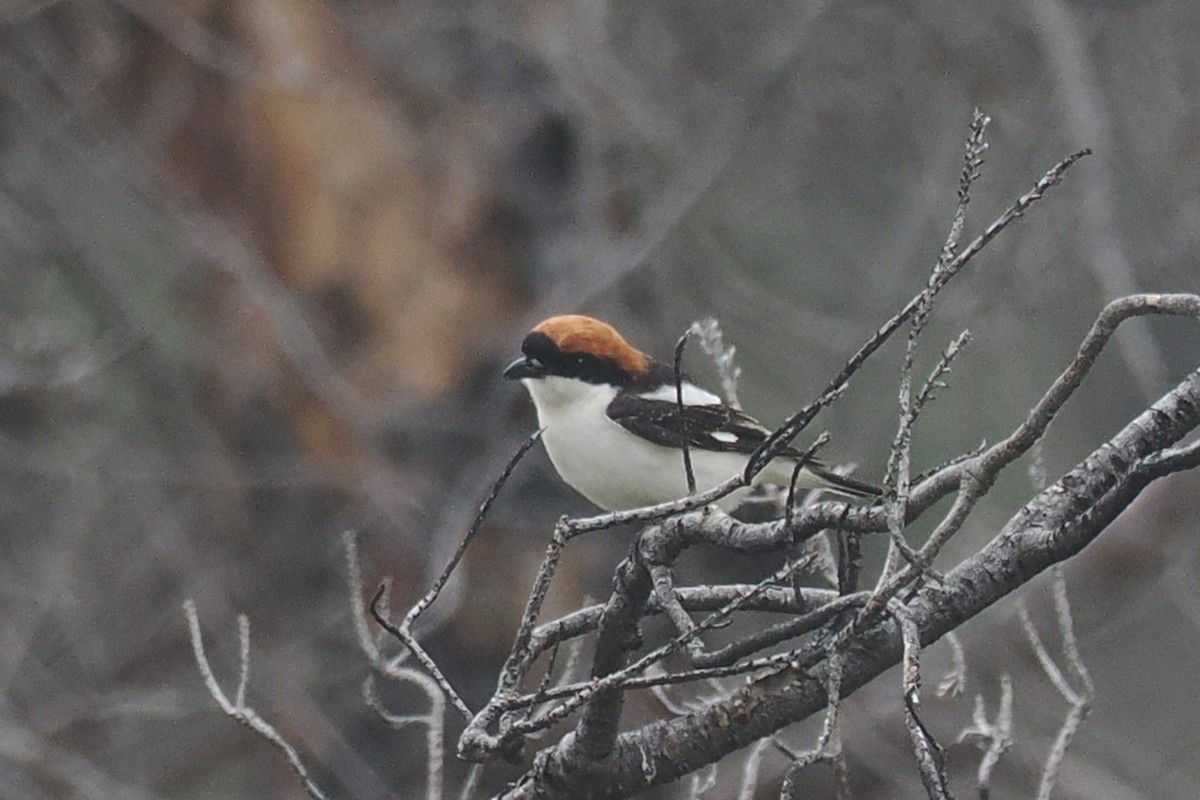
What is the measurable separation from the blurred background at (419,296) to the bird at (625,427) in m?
1.25

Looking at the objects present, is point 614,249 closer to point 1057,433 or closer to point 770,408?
point 770,408

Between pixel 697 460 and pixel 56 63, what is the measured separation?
12.8 feet

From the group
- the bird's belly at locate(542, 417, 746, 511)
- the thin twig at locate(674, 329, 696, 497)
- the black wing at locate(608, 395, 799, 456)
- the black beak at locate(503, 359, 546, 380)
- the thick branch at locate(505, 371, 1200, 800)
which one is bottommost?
the thick branch at locate(505, 371, 1200, 800)

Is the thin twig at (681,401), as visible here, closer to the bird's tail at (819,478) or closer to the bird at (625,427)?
the bird at (625,427)

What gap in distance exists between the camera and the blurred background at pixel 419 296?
6867 millimetres

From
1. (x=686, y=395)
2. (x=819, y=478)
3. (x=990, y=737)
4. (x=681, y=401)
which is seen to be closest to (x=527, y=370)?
(x=686, y=395)

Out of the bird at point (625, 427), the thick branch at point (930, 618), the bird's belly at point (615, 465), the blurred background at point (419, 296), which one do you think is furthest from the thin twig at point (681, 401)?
the blurred background at point (419, 296)

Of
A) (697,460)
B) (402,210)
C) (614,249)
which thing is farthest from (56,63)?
(697,460)

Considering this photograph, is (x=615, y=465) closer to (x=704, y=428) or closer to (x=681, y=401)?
(x=704, y=428)

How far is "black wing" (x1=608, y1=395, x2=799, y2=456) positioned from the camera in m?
5.09

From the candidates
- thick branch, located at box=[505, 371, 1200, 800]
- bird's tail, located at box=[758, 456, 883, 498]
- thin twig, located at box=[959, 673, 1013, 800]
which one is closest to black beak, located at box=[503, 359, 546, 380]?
bird's tail, located at box=[758, 456, 883, 498]

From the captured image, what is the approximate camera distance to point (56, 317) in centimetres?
938

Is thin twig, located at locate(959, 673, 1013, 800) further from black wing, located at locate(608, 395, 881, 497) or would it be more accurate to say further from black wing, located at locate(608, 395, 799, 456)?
black wing, located at locate(608, 395, 799, 456)

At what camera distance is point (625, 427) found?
512 centimetres
